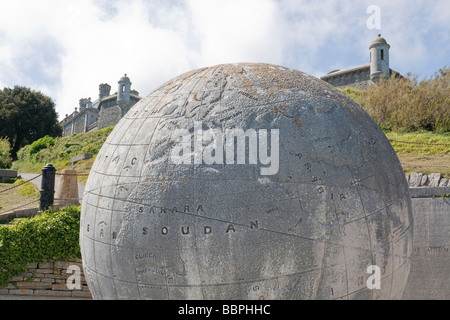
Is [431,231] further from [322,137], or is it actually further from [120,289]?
[120,289]

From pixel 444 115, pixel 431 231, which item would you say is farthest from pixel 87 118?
pixel 431 231

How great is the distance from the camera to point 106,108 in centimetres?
4316

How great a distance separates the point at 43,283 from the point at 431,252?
22.7ft

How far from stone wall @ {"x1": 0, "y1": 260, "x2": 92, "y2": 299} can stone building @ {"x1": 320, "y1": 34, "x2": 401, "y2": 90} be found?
2289 centimetres

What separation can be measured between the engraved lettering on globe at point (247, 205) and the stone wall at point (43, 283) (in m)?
4.24

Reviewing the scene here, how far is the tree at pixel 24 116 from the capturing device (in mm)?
38312

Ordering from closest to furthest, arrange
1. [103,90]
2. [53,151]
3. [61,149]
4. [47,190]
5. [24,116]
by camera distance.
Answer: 1. [47,190]
2. [61,149]
3. [53,151]
4. [24,116]
5. [103,90]

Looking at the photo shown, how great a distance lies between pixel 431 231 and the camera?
5977mm

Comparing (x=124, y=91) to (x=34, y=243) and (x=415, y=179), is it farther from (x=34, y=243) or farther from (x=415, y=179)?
(x=415, y=179)

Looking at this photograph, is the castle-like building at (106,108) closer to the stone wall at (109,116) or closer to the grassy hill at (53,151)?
the stone wall at (109,116)

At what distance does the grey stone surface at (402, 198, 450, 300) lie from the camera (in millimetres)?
5938

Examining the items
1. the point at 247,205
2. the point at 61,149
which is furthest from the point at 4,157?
the point at 247,205

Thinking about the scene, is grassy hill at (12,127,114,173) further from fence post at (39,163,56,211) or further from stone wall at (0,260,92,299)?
stone wall at (0,260,92,299)

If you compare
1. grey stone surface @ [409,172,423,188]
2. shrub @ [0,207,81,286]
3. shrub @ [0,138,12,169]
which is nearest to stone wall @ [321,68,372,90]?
grey stone surface @ [409,172,423,188]
